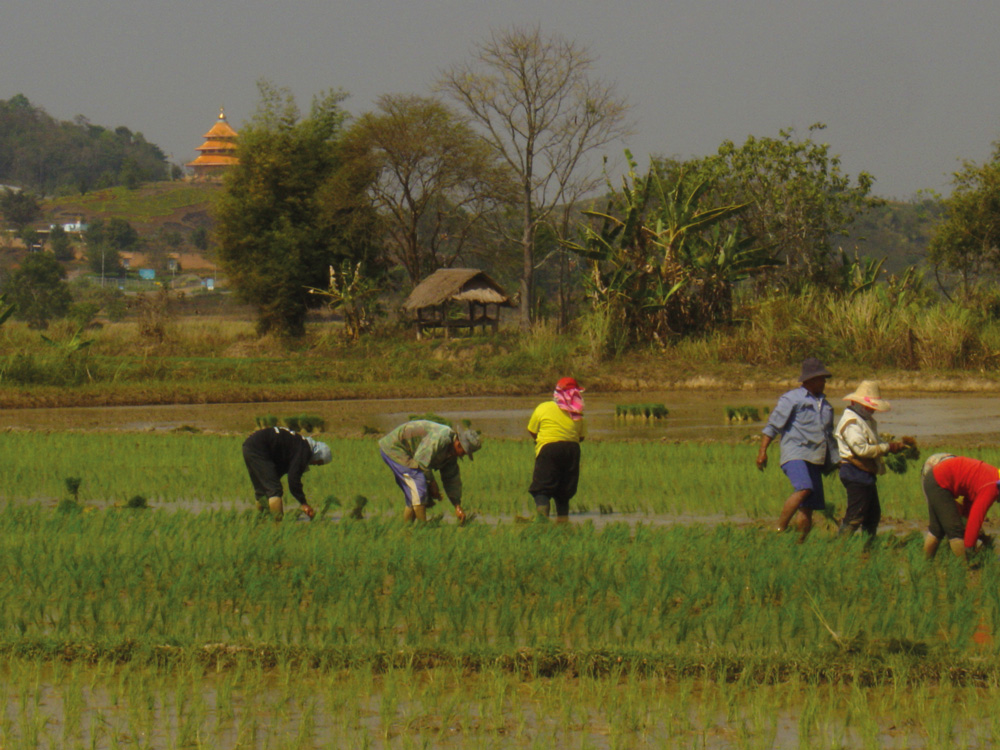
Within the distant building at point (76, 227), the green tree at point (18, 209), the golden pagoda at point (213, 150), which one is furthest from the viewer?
the golden pagoda at point (213, 150)

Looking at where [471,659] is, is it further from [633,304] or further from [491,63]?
[491,63]

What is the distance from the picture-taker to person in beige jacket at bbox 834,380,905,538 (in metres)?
7.42

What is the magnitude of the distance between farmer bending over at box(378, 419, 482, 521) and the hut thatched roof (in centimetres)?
2319

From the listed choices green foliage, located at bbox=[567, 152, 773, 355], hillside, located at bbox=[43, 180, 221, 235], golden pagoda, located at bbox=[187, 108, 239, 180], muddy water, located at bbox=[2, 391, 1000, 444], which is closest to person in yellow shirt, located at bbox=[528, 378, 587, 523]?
muddy water, located at bbox=[2, 391, 1000, 444]

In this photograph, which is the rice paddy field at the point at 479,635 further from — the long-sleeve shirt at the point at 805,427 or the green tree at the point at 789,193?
the green tree at the point at 789,193

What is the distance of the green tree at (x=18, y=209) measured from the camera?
308 ft

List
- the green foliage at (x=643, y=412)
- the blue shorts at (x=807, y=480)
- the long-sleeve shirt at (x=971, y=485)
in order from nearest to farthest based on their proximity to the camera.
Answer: the long-sleeve shirt at (x=971, y=485)
the blue shorts at (x=807, y=480)
the green foliage at (x=643, y=412)

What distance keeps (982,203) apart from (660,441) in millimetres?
16733

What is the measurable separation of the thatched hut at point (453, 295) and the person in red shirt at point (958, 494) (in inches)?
990

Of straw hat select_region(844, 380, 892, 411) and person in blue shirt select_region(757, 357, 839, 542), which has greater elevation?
straw hat select_region(844, 380, 892, 411)

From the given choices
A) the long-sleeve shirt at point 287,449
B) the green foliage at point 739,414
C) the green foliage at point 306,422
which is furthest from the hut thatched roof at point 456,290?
the long-sleeve shirt at point 287,449

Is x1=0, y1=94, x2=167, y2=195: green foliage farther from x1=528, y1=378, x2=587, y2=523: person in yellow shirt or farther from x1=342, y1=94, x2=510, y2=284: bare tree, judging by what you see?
x1=528, y1=378, x2=587, y2=523: person in yellow shirt

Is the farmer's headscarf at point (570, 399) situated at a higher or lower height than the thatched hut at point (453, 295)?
lower

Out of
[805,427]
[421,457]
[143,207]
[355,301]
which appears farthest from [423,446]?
[143,207]
